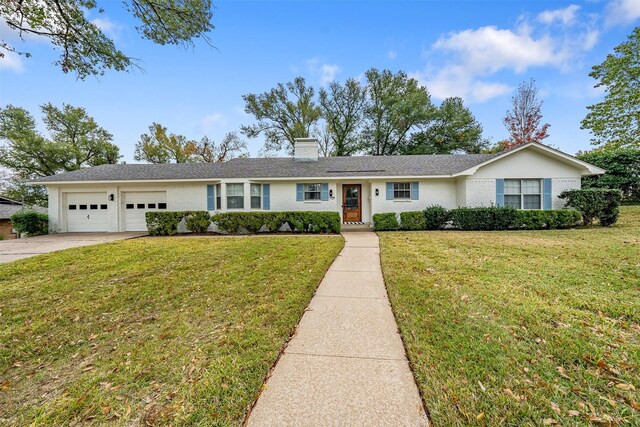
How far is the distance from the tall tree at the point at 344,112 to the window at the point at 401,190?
1459 cm

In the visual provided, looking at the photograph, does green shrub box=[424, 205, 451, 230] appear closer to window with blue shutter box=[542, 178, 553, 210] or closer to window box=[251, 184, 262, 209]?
window with blue shutter box=[542, 178, 553, 210]

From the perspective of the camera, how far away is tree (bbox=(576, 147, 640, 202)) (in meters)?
16.0

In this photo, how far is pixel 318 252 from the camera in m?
7.29

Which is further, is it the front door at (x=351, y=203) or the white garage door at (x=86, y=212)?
the front door at (x=351, y=203)

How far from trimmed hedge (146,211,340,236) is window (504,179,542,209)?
332 inches

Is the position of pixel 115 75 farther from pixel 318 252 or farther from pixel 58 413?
pixel 58 413

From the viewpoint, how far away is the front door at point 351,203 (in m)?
14.7

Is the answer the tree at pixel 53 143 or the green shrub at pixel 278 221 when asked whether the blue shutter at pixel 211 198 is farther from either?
the tree at pixel 53 143

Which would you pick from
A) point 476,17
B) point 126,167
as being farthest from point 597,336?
point 126,167

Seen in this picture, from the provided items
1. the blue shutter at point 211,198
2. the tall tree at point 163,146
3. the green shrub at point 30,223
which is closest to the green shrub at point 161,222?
→ the blue shutter at point 211,198

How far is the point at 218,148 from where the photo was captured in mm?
31328

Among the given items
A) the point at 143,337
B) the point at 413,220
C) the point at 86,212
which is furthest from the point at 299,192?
the point at 86,212

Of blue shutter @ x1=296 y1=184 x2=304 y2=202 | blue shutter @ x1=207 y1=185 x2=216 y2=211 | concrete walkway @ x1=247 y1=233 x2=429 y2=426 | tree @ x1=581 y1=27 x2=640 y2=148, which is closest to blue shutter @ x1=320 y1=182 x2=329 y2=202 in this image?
blue shutter @ x1=296 y1=184 x2=304 y2=202

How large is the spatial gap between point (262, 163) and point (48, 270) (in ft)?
36.5
